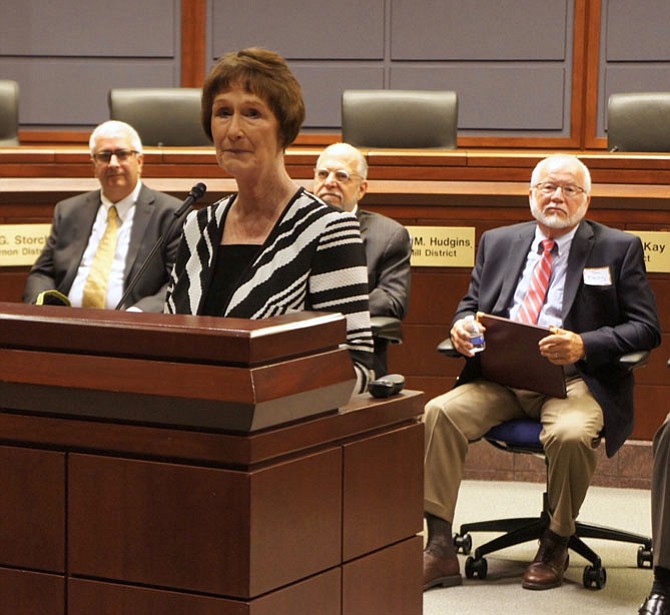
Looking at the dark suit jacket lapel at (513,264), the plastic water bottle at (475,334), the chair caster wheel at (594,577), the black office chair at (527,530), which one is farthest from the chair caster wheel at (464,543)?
the dark suit jacket lapel at (513,264)

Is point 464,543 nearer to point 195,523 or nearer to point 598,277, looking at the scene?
point 598,277

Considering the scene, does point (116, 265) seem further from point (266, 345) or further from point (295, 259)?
point (266, 345)

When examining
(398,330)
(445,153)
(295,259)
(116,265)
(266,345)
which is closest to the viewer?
(266,345)

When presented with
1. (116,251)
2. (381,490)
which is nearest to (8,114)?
(116,251)

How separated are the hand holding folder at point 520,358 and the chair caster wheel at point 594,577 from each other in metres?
0.53

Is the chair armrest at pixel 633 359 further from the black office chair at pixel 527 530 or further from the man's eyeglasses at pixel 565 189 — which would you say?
the man's eyeglasses at pixel 565 189

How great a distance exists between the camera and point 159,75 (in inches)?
308

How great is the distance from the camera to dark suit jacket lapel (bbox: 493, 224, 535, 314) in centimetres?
413

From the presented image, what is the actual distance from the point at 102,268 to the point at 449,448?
5.06 feet

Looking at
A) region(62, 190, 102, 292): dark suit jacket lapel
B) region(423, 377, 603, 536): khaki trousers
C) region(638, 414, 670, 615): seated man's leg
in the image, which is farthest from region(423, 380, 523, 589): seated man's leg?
region(62, 190, 102, 292): dark suit jacket lapel

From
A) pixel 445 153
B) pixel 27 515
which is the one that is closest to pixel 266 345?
pixel 27 515

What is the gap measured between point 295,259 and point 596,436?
204cm

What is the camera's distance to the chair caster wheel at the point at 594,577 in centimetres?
377

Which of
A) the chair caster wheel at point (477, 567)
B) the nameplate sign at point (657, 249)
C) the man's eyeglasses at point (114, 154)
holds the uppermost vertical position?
the man's eyeglasses at point (114, 154)
